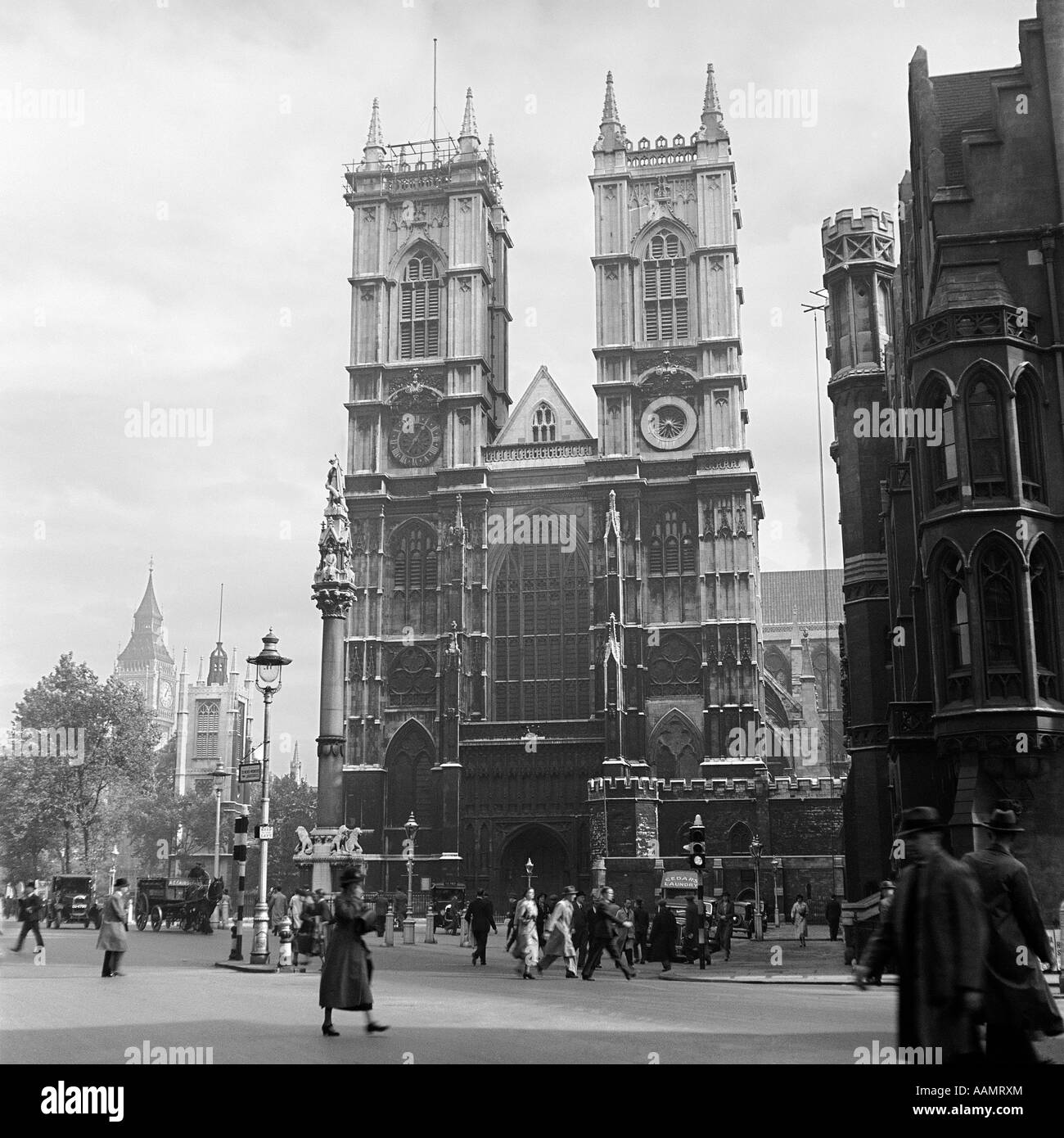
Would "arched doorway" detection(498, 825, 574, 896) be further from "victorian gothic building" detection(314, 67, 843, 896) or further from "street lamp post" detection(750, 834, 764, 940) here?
"street lamp post" detection(750, 834, 764, 940)

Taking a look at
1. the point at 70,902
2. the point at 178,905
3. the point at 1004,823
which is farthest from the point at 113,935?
the point at 70,902

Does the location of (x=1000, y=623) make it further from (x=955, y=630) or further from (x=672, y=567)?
(x=672, y=567)

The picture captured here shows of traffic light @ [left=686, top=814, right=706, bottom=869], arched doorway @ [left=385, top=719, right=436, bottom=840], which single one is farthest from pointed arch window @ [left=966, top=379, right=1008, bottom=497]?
arched doorway @ [left=385, top=719, right=436, bottom=840]

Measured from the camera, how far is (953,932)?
7.89m

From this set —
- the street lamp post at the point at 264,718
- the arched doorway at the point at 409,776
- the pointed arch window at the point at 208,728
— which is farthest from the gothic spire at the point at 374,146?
the pointed arch window at the point at 208,728

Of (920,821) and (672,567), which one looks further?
(672,567)

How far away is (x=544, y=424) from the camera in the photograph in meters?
70.2

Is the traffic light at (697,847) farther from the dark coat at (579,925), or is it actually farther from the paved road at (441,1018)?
the paved road at (441,1018)

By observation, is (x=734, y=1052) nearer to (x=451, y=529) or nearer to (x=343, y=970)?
(x=343, y=970)

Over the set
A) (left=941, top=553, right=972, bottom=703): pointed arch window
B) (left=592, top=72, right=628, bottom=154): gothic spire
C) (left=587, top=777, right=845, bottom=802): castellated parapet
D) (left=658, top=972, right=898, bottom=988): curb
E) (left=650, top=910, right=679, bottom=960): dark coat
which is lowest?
(left=658, top=972, right=898, bottom=988): curb

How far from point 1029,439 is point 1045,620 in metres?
3.22

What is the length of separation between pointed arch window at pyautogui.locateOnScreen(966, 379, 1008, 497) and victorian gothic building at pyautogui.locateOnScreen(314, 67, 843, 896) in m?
34.3

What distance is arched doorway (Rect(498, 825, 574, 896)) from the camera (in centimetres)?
6191

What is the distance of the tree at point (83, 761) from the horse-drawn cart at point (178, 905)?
12.9 m
